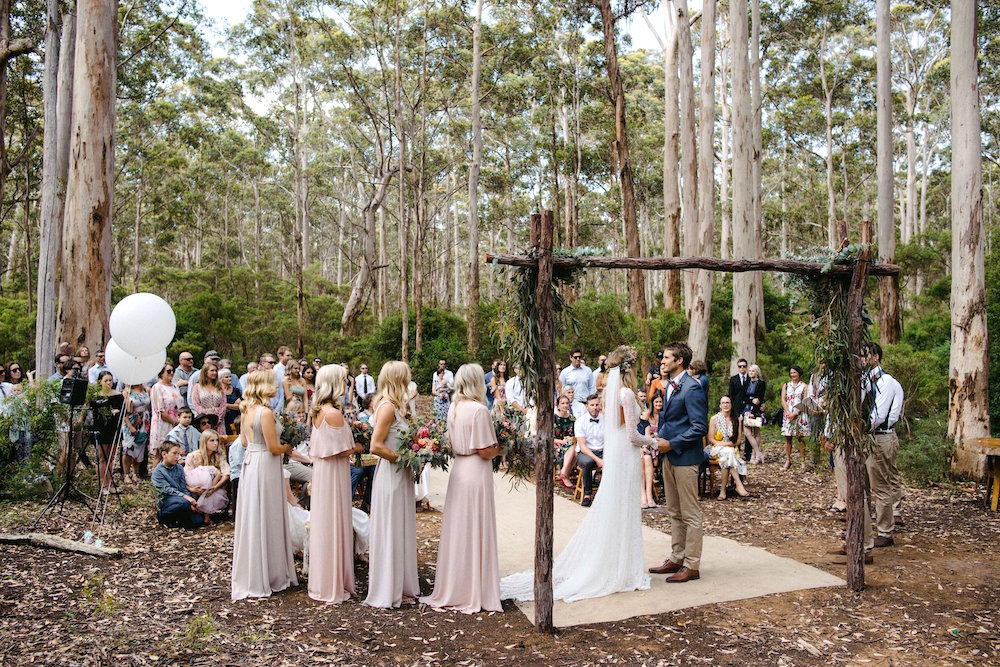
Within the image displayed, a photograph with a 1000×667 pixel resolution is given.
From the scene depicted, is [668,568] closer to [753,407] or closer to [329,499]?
[329,499]

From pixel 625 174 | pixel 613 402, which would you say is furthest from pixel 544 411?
pixel 625 174

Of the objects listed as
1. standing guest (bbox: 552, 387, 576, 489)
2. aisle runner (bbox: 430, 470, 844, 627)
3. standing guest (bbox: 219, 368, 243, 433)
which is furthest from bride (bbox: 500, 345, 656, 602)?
standing guest (bbox: 219, 368, 243, 433)

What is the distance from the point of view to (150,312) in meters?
7.99

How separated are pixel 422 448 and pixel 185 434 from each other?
14.6 feet

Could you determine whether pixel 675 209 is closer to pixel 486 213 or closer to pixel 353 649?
pixel 353 649

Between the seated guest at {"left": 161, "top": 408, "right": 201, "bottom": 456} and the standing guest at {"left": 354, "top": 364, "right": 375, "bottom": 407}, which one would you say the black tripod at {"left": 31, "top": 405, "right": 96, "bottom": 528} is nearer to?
the seated guest at {"left": 161, "top": 408, "right": 201, "bottom": 456}

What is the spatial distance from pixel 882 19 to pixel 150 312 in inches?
→ 710

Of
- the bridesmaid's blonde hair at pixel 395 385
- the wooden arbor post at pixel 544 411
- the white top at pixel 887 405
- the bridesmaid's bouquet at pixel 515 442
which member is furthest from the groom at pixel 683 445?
the bridesmaid's blonde hair at pixel 395 385

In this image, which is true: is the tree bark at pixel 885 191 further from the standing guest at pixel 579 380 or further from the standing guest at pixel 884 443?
the standing guest at pixel 884 443

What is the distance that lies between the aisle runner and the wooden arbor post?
484mm

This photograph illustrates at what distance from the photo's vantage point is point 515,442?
19.1ft

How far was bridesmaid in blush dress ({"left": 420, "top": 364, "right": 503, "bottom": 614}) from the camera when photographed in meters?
5.59

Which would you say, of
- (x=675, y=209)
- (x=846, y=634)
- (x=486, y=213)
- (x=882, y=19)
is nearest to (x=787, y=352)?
(x=675, y=209)

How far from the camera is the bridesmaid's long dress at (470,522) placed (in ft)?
18.4
